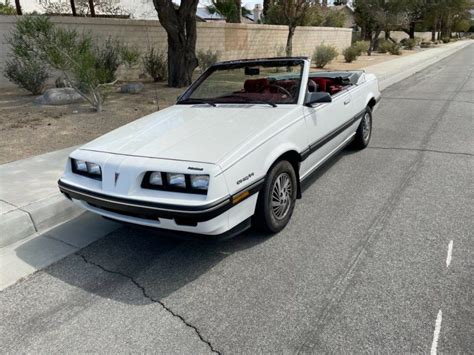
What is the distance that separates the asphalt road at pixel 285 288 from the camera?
2.28m

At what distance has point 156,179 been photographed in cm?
278

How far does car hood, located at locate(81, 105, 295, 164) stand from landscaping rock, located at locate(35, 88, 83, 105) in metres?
5.95

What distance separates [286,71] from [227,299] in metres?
3.02

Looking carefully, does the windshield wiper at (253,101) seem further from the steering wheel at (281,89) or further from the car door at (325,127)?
the car door at (325,127)

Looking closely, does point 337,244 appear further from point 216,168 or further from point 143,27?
point 143,27

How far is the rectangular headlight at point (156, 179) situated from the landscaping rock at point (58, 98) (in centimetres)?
730

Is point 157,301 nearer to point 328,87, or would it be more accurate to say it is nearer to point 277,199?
point 277,199

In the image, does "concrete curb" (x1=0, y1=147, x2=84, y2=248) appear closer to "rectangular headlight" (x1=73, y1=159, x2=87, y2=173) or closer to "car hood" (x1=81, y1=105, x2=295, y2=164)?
"rectangular headlight" (x1=73, y1=159, x2=87, y2=173)

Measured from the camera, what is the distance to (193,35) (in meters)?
11.6

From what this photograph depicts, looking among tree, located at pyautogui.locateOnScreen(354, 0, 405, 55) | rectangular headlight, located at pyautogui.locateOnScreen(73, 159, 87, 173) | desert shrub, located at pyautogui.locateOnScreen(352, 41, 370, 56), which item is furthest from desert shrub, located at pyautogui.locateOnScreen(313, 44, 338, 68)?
rectangular headlight, located at pyautogui.locateOnScreen(73, 159, 87, 173)

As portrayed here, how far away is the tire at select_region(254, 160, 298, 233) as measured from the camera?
3.14 m

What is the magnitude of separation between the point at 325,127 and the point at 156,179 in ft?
6.97

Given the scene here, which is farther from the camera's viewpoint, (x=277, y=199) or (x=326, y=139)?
(x=326, y=139)

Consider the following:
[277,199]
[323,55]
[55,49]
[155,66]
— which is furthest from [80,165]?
[323,55]
